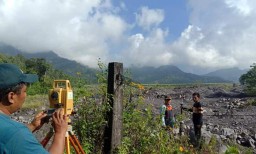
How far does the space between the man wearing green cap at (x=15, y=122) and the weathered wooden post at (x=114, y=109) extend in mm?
2463

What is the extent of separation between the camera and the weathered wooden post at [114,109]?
5281mm

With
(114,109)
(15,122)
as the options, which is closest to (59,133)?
(15,122)

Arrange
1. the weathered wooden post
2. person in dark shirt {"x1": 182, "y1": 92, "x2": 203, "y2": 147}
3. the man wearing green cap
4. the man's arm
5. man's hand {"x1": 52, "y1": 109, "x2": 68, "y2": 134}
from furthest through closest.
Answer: person in dark shirt {"x1": 182, "y1": 92, "x2": 203, "y2": 147}
the weathered wooden post
man's hand {"x1": 52, "y1": 109, "x2": 68, "y2": 134}
the man's arm
the man wearing green cap

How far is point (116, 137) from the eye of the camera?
5.30 metres

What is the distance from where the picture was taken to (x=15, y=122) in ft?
7.16

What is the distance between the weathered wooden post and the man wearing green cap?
2.46m

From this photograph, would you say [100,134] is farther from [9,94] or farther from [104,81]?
[9,94]

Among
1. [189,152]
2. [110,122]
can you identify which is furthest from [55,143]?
[189,152]

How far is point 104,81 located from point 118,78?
0.26 meters

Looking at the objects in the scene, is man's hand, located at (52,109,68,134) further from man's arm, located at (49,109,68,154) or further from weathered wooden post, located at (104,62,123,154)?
weathered wooden post, located at (104,62,123,154)

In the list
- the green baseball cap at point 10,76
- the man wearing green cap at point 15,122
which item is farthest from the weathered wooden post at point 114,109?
the green baseball cap at point 10,76

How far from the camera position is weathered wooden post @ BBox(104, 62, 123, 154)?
17.3 feet

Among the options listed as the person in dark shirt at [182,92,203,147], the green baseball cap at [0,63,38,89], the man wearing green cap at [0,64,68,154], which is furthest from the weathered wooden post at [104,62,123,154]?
the person in dark shirt at [182,92,203,147]

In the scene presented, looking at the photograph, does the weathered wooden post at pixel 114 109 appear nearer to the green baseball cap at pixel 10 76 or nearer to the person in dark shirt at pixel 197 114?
the green baseball cap at pixel 10 76
